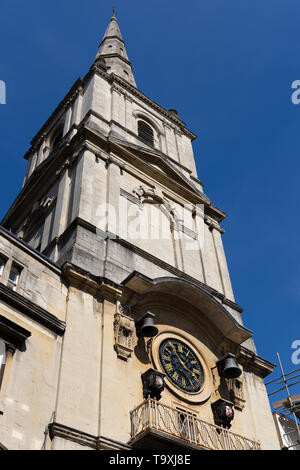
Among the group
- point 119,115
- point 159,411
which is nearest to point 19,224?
point 119,115

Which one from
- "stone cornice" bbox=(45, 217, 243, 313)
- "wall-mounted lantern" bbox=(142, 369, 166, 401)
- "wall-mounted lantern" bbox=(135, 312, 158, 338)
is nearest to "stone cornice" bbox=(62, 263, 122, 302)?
"stone cornice" bbox=(45, 217, 243, 313)

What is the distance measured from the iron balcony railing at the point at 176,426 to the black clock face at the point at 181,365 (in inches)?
91.7

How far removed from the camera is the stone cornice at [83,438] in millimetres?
14945

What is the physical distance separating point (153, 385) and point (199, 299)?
5.23 meters

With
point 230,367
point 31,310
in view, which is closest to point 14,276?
point 31,310

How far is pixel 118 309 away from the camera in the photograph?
1986cm

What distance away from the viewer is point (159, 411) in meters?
16.8

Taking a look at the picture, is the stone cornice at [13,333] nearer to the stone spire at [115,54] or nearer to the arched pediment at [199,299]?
the arched pediment at [199,299]

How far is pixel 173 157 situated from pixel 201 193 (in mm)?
4045

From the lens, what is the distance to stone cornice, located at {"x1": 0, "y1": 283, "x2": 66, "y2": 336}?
1662 cm

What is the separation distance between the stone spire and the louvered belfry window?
5.35 meters
